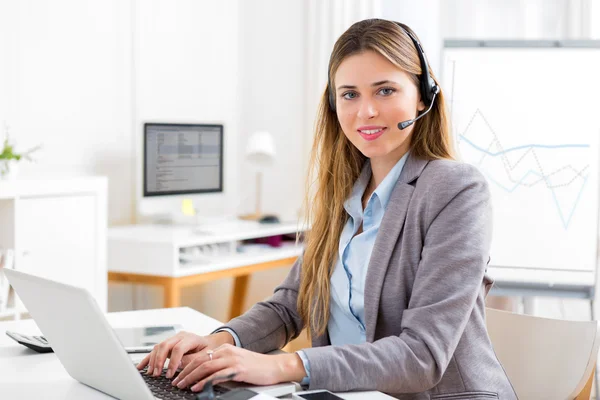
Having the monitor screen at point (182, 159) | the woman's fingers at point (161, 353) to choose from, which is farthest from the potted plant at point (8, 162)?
the woman's fingers at point (161, 353)

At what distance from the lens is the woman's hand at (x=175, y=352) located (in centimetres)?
124

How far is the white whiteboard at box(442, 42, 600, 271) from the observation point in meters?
2.60

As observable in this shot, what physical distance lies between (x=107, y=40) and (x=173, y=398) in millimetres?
2768

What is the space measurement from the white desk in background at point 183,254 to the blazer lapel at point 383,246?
71.4 inches

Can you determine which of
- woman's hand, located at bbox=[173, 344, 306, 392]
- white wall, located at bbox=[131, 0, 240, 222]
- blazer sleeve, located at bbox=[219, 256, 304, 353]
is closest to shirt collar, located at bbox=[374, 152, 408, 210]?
blazer sleeve, located at bbox=[219, 256, 304, 353]

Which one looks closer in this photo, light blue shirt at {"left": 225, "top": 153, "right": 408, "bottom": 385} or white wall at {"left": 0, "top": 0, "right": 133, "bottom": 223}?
light blue shirt at {"left": 225, "top": 153, "right": 408, "bottom": 385}

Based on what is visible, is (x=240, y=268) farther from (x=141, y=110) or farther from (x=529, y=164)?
(x=529, y=164)

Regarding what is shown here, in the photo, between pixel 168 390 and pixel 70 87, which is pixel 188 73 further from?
pixel 168 390

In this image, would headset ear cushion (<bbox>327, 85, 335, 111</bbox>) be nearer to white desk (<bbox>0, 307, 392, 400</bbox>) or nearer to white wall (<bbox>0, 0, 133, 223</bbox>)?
white desk (<bbox>0, 307, 392, 400</bbox>)

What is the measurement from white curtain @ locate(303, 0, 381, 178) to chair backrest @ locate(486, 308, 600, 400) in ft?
8.09

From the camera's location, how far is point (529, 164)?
2.65 m

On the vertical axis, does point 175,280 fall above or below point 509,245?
below

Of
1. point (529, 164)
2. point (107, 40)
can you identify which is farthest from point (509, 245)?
point (107, 40)

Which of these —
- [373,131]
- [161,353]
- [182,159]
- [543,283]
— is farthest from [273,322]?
[182,159]
